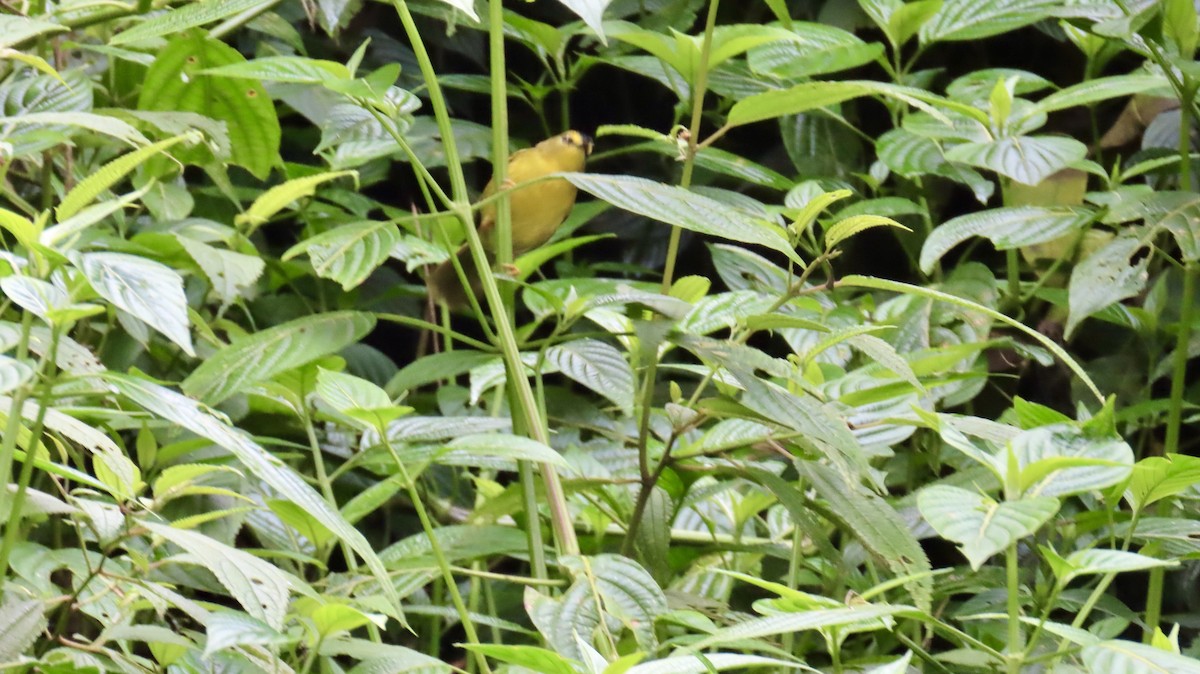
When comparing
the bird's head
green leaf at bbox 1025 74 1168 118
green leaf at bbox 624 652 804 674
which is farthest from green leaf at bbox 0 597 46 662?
the bird's head

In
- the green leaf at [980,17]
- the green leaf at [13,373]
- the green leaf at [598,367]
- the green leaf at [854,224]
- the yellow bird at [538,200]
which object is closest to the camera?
the green leaf at [13,373]

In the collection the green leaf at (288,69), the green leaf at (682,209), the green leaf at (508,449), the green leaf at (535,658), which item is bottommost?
the green leaf at (535,658)

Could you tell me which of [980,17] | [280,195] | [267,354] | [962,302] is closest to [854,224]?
[962,302]

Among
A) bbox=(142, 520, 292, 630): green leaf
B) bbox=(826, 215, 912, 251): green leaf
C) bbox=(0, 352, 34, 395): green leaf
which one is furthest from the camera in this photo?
bbox=(826, 215, 912, 251): green leaf

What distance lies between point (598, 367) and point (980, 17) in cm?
78

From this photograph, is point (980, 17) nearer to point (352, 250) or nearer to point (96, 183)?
point (352, 250)

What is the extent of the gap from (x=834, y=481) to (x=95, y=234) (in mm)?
773

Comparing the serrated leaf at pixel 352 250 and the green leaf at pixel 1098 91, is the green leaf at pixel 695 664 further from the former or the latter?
the green leaf at pixel 1098 91

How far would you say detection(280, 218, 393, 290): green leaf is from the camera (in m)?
0.85

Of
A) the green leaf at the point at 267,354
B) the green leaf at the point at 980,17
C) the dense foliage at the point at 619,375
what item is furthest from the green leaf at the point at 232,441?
the green leaf at the point at 980,17

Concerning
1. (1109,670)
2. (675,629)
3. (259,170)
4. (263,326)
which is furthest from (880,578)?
(263,326)

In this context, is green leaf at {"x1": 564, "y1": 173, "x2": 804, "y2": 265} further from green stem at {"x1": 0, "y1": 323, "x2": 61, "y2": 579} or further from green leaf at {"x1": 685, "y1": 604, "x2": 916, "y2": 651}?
green stem at {"x1": 0, "y1": 323, "x2": 61, "y2": 579}

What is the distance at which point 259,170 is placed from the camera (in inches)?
49.2

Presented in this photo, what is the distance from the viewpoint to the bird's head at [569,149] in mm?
1919
